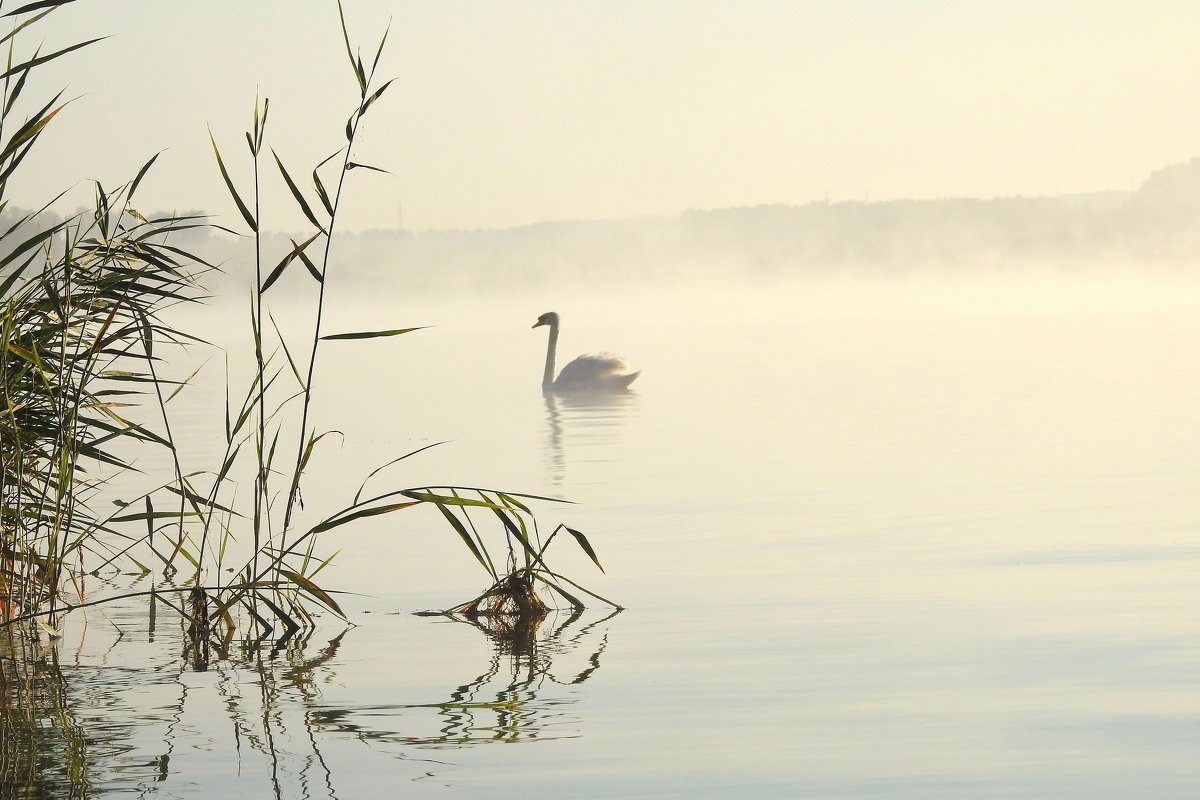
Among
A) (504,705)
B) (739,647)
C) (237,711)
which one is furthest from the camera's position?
(739,647)

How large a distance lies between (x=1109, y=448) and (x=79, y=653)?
370 inches

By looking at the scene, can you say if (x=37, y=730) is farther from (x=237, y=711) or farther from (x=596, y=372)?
(x=596, y=372)

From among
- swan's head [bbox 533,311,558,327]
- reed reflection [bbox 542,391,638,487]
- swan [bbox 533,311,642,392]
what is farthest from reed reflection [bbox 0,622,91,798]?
swan's head [bbox 533,311,558,327]

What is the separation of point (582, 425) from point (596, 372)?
5524mm

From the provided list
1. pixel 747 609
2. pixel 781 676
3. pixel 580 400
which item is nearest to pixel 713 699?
pixel 781 676

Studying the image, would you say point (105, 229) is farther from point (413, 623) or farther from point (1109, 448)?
point (1109, 448)

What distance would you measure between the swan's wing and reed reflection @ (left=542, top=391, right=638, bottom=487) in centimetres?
19

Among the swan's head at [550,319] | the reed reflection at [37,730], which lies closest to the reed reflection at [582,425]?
the swan's head at [550,319]

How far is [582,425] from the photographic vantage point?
701 inches

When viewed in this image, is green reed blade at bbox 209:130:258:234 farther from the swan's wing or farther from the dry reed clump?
the swan's wing

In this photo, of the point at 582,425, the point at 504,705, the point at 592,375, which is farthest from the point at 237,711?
the point at 592,375

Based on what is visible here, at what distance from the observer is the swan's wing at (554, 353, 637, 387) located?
2323 centimetres

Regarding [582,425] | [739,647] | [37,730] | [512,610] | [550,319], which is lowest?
[37,730]

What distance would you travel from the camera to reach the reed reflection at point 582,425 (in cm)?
1398
